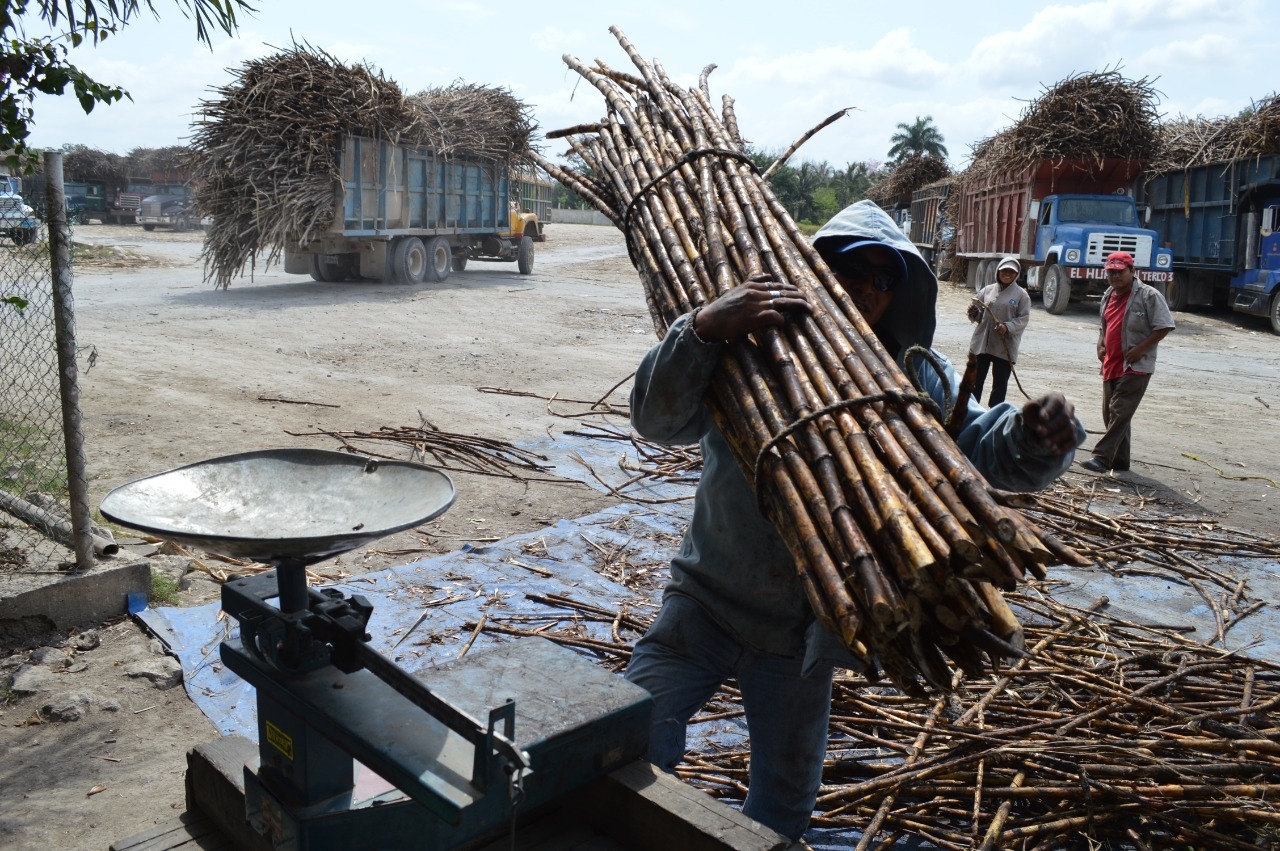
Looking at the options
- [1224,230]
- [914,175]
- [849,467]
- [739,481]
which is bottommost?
[739,481]

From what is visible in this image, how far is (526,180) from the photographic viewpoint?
83.2 feet

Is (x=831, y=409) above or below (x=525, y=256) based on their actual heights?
below

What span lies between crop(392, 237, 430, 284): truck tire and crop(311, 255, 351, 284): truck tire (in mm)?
1019

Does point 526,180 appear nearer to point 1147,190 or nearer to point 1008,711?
point 1147,190

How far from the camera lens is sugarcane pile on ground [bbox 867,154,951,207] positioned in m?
33.2

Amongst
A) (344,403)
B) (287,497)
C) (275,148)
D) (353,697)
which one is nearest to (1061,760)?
(353,697)

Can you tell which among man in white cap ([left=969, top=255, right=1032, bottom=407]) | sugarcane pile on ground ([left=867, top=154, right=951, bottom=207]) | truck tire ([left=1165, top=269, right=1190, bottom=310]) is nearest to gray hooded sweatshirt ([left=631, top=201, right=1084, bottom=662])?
man in white cap ([left=969, top=255, right=1032, bottom=407])

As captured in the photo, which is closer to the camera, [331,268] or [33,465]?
[33,465]

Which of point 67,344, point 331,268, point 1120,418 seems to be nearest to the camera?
point 67,344

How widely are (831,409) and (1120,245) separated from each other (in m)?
17.6

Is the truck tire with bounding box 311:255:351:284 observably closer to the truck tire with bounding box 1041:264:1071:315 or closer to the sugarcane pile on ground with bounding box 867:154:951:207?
the truck tire with bounding box 1041:264:1071:315

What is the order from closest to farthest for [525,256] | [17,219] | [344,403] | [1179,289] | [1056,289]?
[17,219] → [344,403] → [1056,289] → [1179,289] → [525,256]

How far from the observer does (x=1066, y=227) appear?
17.8m

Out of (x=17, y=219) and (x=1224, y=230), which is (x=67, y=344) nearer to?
(x=17, y=219)
